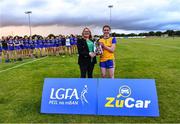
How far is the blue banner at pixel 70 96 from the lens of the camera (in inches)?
303

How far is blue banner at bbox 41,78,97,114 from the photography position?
7703mm

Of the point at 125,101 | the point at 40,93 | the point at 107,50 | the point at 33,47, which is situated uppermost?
the point at 107,50

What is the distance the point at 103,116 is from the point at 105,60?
152 cm

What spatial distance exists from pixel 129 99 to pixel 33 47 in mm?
18836

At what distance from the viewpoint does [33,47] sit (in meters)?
25.4

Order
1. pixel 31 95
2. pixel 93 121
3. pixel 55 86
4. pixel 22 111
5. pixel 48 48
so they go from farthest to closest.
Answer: pixel 48 48
pixel 31 95
pixel 22 111
pixel 55 86
pixel 93 121

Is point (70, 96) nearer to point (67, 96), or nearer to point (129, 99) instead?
point (67, 96)

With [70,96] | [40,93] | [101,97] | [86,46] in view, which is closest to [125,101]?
[101,97]

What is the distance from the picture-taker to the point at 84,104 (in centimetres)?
770

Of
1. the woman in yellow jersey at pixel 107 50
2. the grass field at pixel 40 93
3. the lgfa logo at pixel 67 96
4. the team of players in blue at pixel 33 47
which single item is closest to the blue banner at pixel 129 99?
the grass field at pixel 40 93

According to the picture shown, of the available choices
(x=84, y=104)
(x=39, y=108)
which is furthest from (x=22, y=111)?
(x=84, y=104)

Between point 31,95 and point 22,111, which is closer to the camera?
point 22,111

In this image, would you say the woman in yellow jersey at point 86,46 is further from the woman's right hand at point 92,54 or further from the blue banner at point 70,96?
the blue banner at point 70,96

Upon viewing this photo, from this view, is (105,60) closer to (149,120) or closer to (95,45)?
(95,45)
